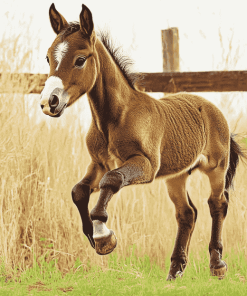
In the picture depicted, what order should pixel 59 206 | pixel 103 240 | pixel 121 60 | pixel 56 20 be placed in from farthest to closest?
pixel 59 206
pixel 121 60
pixel 56 20
pixel 103 240

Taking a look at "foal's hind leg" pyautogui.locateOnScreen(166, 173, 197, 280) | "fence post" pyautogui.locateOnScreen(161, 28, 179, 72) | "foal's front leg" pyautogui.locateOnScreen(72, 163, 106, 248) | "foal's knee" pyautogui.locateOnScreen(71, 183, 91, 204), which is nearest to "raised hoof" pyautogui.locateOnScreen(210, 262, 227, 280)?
"foal's hind leg" pyautogui.locateOnScreen(166, 173, 197, 280)

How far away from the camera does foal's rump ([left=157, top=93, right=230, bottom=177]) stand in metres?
3.30

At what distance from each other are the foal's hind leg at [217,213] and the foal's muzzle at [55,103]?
76.3 inches

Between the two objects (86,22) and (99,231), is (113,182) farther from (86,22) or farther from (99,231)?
(86,22)

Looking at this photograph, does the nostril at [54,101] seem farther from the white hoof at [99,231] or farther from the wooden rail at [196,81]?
the wooden rail at [196,81]

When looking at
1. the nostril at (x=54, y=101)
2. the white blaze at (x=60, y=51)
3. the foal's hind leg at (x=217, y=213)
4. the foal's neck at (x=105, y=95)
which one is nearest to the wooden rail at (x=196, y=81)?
the foal's hind leg at (x=217, y=213)

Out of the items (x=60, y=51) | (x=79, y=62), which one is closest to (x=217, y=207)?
(x=79, y=62)

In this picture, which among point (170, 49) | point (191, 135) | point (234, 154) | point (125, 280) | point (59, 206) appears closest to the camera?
point (191, 135)

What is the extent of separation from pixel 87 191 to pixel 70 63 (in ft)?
2.96

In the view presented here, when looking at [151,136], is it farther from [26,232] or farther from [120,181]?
[26,232]

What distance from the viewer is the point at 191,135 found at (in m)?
3.53

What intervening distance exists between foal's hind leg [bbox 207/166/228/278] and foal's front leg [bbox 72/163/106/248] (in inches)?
56.6

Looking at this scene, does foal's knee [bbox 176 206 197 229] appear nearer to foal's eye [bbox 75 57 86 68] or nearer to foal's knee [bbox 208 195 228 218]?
foal's knee [bbox 208 195 228 218]

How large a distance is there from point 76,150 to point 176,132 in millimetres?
1731
